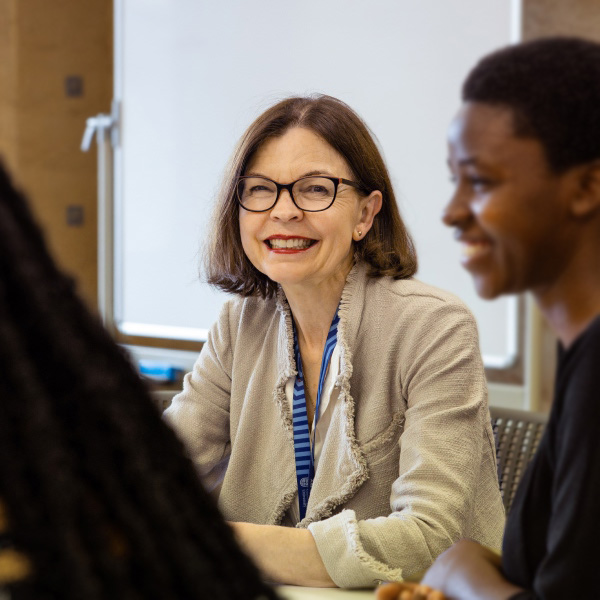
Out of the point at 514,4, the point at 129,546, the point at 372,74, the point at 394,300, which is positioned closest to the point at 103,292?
the point at 372,74

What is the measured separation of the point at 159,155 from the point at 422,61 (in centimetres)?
137

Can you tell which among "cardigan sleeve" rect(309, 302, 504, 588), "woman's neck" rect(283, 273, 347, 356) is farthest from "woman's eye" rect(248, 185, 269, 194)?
"cardigan sleeve" rect(309, 302, 504, 588)

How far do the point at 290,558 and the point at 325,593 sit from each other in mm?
91

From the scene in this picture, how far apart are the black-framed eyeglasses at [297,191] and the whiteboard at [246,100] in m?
0.26

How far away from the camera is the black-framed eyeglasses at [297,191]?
155 centimetres

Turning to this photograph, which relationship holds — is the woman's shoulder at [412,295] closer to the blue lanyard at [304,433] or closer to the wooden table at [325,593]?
the blue lanyard at [304,433]

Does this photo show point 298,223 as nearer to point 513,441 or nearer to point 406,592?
point 513,441

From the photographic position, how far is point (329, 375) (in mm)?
1536

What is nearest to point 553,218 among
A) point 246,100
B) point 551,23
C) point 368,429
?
point 368,429

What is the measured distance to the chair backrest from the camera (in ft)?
5.66

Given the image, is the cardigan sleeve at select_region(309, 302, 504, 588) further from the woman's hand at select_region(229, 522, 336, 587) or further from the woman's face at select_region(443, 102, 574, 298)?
the woman's face at select_region(443, 102, 574, 298)

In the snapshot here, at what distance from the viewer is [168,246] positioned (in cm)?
366

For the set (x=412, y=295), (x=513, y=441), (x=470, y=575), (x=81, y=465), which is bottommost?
(x=513, y=441)

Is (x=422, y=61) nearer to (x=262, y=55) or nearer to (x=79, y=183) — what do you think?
(x=262, y=55)
